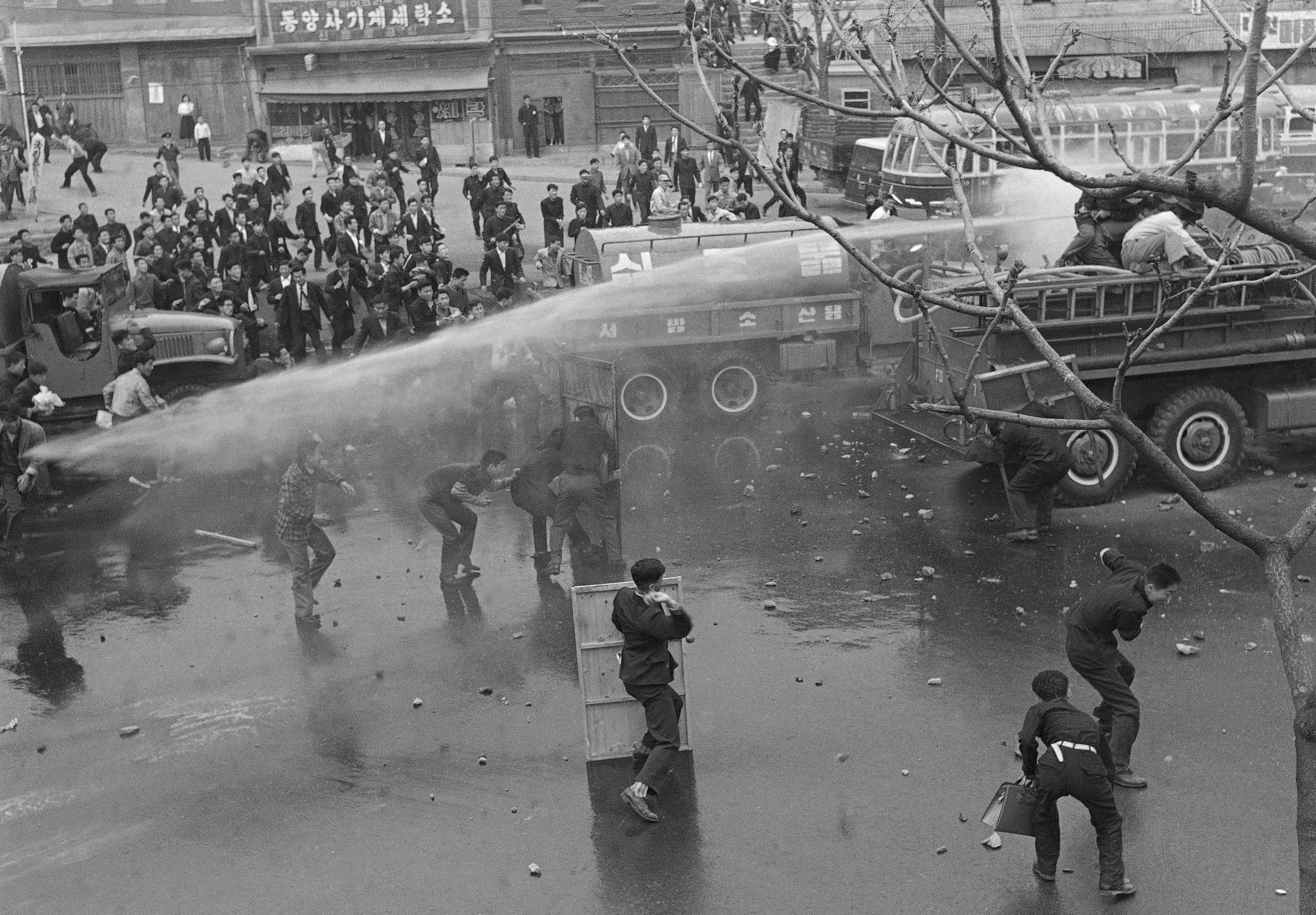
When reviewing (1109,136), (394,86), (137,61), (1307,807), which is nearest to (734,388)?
(1109,136)

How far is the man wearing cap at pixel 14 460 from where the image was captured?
15477 millimetres

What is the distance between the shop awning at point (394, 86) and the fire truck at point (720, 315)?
22031mm

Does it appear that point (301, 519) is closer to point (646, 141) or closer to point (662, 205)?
point (662, 205)

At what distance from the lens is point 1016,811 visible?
8062mm

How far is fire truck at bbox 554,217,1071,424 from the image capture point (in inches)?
738

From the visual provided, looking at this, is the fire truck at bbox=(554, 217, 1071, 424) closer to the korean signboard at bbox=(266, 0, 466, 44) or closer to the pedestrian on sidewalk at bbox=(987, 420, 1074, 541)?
the pedestrian on sidewalk at bbox=(987, 420, 1074, 541)

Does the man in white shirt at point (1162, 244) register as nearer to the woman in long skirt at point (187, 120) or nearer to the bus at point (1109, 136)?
the bus at point (1109, 136)

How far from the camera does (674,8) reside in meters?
41.0

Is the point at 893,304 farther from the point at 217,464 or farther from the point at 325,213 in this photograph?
the point at 325,213

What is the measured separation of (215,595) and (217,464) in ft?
15.9

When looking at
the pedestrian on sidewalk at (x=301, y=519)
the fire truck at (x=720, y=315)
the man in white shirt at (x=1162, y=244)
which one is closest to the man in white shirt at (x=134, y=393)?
the fire truck at (x=720, y=315)

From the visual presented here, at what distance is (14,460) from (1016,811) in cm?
1162

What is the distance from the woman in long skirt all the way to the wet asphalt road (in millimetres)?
26796

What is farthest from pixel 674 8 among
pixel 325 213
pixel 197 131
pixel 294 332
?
pixel 294 332
